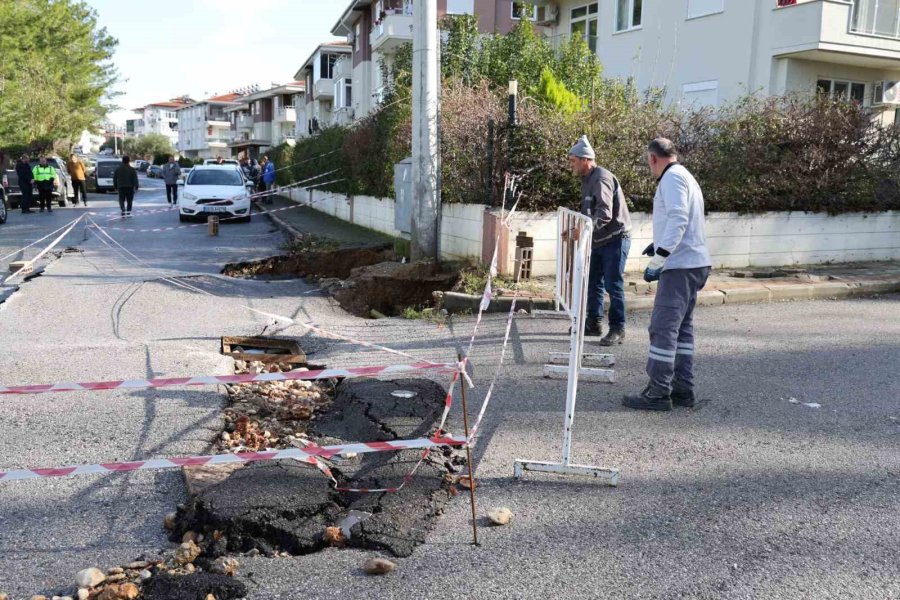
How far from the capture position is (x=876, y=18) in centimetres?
1920

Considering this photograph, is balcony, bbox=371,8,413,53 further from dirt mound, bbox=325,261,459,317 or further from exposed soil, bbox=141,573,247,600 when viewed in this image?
exposed soil, bbox=141,573,247,600

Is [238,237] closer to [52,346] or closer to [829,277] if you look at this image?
[52,346]

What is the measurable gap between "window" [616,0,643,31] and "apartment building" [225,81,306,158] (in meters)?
45.5

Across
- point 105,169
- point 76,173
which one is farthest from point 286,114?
point 76,173

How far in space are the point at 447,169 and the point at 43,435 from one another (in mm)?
8532

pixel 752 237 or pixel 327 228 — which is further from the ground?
pixel 752 237

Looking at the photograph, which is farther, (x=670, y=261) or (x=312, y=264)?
(x=312, y=264)

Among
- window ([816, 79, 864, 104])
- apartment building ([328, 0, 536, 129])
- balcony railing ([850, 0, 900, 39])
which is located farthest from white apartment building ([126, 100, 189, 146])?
balcony railing ([850, 0, 900, 39])

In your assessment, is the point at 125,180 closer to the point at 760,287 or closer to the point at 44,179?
the point at 44,179

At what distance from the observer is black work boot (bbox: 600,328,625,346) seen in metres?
8.05

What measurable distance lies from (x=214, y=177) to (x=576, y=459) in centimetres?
2040

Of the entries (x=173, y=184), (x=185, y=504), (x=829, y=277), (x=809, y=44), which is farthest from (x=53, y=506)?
(x=173, y=184)

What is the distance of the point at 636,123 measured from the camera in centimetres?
1196

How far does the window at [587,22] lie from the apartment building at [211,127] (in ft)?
300
